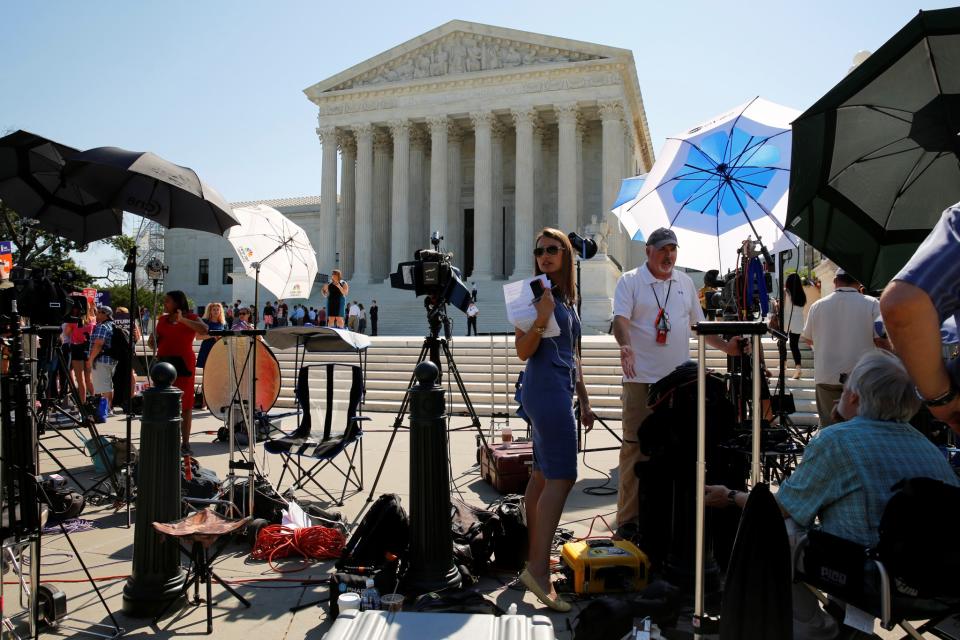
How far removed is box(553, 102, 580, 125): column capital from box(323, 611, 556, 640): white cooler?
37.5m

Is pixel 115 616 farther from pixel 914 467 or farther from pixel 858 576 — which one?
pixel 914 467

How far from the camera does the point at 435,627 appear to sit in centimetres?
243

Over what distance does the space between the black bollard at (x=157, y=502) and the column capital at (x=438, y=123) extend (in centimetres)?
3780

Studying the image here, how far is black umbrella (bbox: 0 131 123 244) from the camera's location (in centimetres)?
566

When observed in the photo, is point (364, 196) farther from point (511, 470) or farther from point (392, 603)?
point (392, 603)

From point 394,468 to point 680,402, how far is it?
4.33m

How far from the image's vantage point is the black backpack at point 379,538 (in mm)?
3951

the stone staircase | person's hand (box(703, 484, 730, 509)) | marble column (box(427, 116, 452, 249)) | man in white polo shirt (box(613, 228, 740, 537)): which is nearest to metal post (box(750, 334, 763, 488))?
person's hand (box(703, 484, 730, 509))

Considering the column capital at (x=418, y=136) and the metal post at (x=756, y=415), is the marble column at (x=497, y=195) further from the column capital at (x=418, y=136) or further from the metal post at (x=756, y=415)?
the metal post at (x=756, y=415)

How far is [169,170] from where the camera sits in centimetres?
499

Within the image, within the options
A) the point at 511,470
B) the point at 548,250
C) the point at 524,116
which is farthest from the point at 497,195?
the point at 548,250

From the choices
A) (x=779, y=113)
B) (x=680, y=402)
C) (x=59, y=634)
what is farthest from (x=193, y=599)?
(x=779, y=113)

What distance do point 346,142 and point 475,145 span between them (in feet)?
26.8

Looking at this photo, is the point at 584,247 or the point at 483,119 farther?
the point at 483,119
